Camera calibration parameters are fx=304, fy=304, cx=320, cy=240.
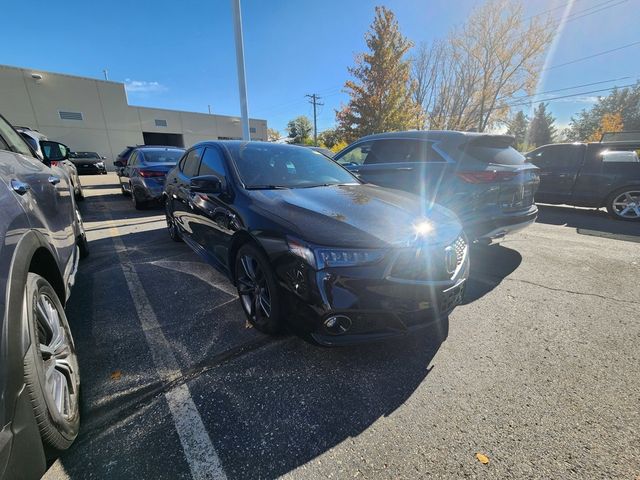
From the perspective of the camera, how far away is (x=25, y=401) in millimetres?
1095

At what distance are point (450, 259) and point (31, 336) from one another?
94.8 inches

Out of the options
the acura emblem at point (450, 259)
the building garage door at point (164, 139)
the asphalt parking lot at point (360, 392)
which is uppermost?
the building garage door at point (164, 139)

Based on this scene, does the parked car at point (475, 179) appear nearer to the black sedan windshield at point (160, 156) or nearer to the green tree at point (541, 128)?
the black sedan windshield at point (160, 156)

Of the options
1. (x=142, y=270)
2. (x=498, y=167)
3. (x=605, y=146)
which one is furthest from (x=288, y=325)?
(x=605, y=146)

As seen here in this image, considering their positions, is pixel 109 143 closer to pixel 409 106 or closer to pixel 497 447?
pixel 409 106

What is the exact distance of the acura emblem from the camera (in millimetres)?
2244

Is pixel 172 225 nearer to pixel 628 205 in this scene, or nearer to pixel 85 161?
pixel 628 205

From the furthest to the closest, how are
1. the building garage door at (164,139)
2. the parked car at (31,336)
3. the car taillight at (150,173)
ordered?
1. the building garage door at (164,139)
2. the car taillight at (150,173)
3. the parked car at (31,336)

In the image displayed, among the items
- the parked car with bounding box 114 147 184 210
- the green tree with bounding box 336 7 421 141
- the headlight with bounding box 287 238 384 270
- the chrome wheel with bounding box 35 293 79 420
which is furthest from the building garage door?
the headlight with bounding box 287 238 384 270

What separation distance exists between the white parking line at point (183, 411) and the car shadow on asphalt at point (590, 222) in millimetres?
7072

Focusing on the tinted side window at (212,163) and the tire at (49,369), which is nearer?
the tire at (49,369)

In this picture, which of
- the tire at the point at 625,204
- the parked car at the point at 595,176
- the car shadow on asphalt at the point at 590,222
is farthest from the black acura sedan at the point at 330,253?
the tire at the point at 625,204

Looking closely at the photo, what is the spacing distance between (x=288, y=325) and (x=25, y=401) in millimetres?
1407

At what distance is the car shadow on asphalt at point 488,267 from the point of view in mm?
3436
